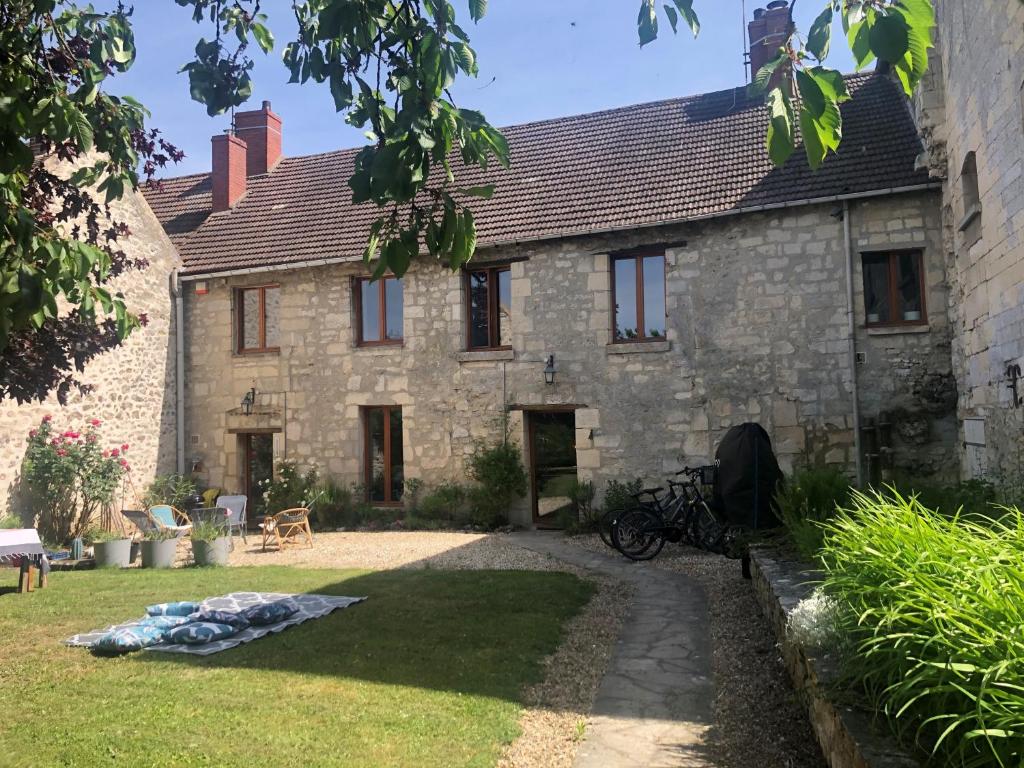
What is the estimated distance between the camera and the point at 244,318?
14117 millimetres

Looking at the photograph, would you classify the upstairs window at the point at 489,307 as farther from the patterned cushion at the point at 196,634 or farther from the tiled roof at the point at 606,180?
the patterned cushion at the point at 196,634

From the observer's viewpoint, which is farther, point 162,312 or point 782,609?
point 162,312

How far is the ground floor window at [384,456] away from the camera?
13.0 m

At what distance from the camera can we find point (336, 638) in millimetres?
5602

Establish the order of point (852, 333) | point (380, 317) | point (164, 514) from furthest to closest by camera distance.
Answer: point (380, 317) < point (164, 514) < point (852, 333)

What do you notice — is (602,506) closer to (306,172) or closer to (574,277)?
(574,277)

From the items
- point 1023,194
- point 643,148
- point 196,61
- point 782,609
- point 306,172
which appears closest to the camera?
point 196,61

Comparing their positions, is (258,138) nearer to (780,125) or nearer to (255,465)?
(255,465)

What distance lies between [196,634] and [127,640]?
45 cm

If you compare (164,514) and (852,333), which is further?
(164,514)

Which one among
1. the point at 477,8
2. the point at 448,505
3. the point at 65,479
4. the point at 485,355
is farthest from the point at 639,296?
the point at 477,8

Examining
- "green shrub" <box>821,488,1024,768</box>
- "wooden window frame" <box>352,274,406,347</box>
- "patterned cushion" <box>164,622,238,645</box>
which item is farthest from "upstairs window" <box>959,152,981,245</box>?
"patterned cushion" <box>164,622,238,645</box>

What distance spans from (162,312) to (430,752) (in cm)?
1203

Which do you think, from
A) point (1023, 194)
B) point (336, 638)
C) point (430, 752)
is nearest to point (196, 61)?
point (430, 752)
